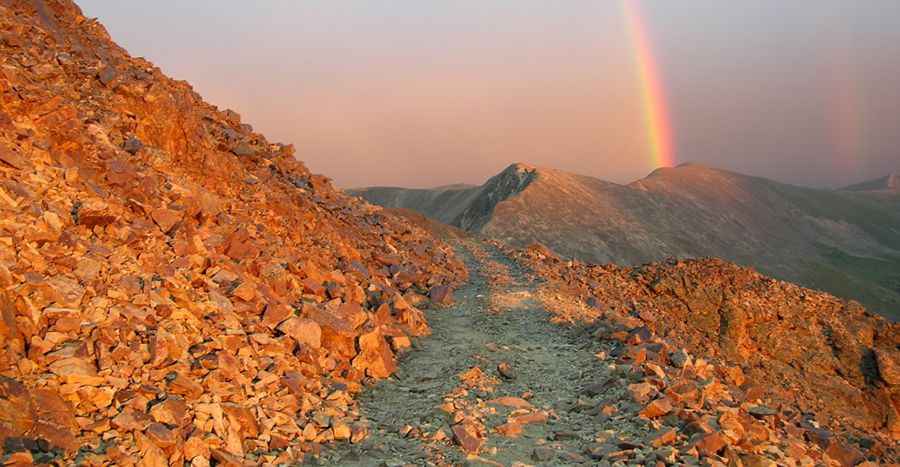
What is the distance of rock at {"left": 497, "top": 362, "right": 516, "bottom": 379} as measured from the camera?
13.3 meters

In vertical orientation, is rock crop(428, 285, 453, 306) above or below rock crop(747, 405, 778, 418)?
above

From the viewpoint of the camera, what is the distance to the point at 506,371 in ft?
43.8

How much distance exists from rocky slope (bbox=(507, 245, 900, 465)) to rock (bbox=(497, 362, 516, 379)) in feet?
51.4

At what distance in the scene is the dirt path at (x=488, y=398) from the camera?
9438mm

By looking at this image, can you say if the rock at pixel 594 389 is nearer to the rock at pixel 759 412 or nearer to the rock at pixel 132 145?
the rock at pixel 759 412

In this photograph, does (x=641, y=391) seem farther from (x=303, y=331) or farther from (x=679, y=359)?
(x=303, y=331)

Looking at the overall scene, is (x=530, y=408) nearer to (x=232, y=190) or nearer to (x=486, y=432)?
(x=486, y=432)

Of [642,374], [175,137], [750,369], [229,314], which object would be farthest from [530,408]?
[750,369]

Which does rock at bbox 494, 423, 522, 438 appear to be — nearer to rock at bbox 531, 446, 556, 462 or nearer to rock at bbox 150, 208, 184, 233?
rock at bbox 531, 446, 556, 462

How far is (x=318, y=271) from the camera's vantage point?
15.7 meters

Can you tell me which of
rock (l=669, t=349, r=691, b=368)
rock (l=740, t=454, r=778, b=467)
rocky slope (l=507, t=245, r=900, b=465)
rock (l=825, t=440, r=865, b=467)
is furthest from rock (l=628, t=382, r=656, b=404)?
rocky slope (l=507, t=245, r=900, b=465)

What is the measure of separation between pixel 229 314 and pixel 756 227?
6109 inches

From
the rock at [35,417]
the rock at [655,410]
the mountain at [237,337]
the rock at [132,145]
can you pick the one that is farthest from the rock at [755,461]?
the rock at [132,145]

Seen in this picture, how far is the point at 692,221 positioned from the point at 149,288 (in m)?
127
